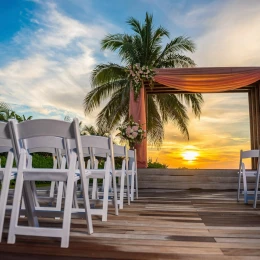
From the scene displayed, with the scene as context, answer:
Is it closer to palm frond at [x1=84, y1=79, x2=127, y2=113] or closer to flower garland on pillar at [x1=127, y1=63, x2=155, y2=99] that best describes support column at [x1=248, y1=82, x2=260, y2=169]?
flower garland on pillar at [x1=127, y1=63, x2=155, y2=99]

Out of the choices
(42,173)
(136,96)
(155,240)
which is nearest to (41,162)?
(136,96)

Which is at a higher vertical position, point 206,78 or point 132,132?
point 206,78

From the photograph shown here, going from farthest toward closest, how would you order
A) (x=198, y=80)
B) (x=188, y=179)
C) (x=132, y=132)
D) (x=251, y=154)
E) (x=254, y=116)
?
(x=254, y=116), (x=198, y=80), (x=132, y=132), (x=188, y=179), (x=251, y=154)

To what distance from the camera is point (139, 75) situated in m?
7.73

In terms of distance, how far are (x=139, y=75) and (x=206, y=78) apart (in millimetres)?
1731

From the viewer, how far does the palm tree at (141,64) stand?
1208 cm

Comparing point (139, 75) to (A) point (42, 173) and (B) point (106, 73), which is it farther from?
(A) point (42, 173)

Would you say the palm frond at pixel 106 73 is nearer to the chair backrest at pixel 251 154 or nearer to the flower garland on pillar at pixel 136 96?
the flower garland on pillar at pixel 136 96

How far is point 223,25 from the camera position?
30.3 ft

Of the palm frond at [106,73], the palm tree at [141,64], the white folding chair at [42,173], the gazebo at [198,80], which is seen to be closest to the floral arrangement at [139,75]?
the gazebo at [198,80]

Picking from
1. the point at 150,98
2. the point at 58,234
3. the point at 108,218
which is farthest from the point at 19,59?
the point at 58,234

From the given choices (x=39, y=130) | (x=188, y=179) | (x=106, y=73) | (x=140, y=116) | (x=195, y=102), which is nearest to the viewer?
(x=39, y=130)

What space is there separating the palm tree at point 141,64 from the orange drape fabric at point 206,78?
161 inches

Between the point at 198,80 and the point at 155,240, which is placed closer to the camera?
the point at 155,240
